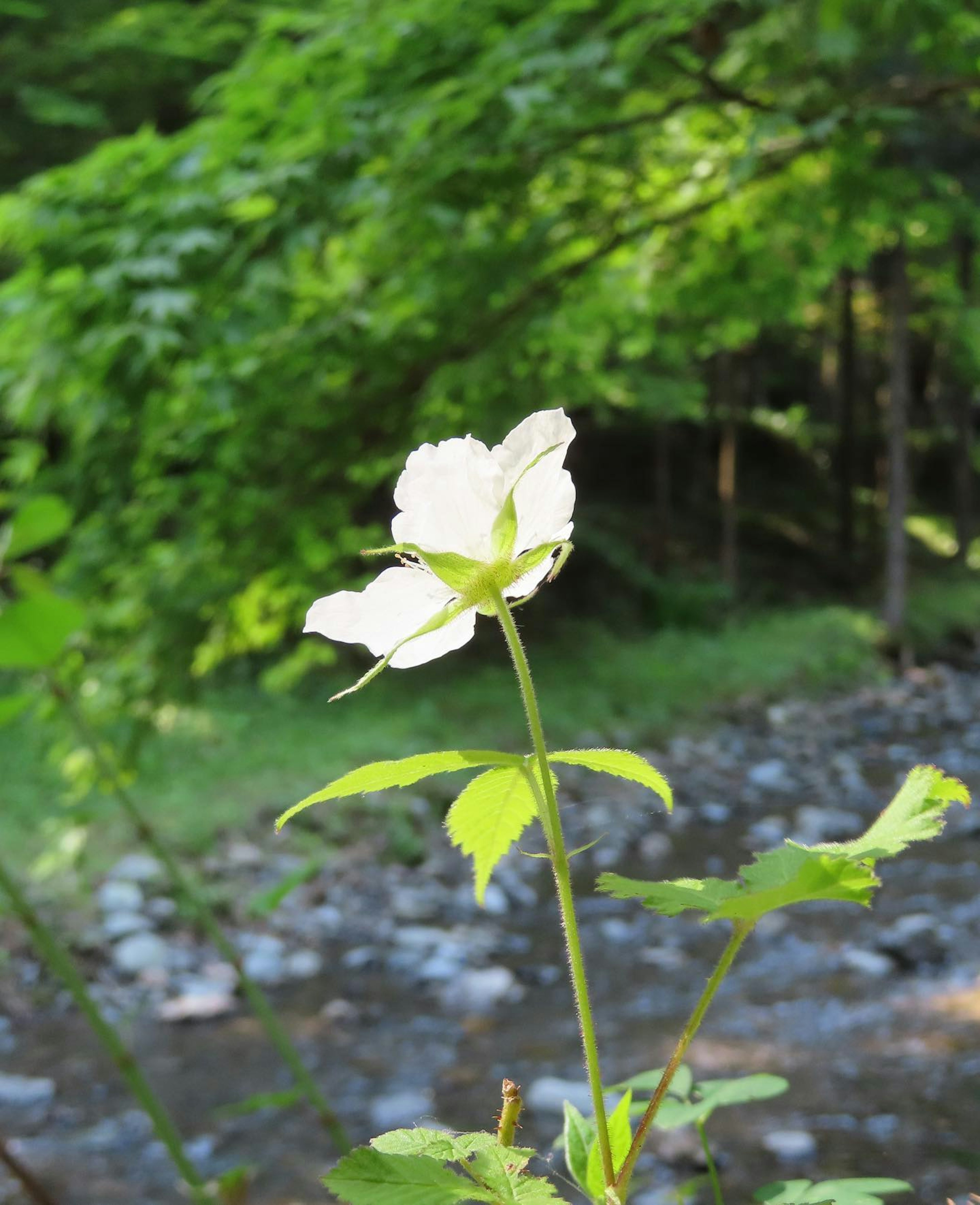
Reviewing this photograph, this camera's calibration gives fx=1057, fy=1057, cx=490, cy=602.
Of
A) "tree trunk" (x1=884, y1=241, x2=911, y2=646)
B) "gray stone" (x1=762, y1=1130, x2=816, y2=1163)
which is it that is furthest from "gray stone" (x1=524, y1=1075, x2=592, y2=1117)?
"tree trunk" (x1=884, y1=241, x2=911, y2=646)

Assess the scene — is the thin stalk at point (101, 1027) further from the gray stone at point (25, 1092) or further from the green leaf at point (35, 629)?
the gray stone at point (25, 1092)

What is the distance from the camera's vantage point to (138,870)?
4340mm

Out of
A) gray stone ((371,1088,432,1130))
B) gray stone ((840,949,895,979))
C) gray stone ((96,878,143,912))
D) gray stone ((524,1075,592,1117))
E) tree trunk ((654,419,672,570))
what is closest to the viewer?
gray stone ((524,1075,592,1117))

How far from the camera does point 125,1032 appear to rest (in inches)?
126

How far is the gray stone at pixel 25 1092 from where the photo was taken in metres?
2.78

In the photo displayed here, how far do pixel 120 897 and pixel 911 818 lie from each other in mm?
4079

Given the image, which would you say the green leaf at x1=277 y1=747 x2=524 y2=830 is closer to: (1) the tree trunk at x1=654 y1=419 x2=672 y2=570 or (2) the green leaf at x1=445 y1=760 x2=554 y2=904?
(2) the green leaf at x1=445 y1=760 x2=554 y2=904

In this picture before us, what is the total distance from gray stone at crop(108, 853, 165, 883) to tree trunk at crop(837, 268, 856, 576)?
998 cm

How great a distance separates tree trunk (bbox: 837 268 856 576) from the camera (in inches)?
477

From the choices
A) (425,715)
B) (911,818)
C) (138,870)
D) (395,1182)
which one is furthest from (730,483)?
(395,1182)

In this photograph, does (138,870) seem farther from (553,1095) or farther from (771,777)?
(771,777)

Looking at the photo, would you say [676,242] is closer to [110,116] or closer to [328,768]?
[328,768]

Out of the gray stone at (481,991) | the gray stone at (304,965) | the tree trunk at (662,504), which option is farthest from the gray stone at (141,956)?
the tree trunk at (662,504)

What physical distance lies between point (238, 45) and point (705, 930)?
8.29m
